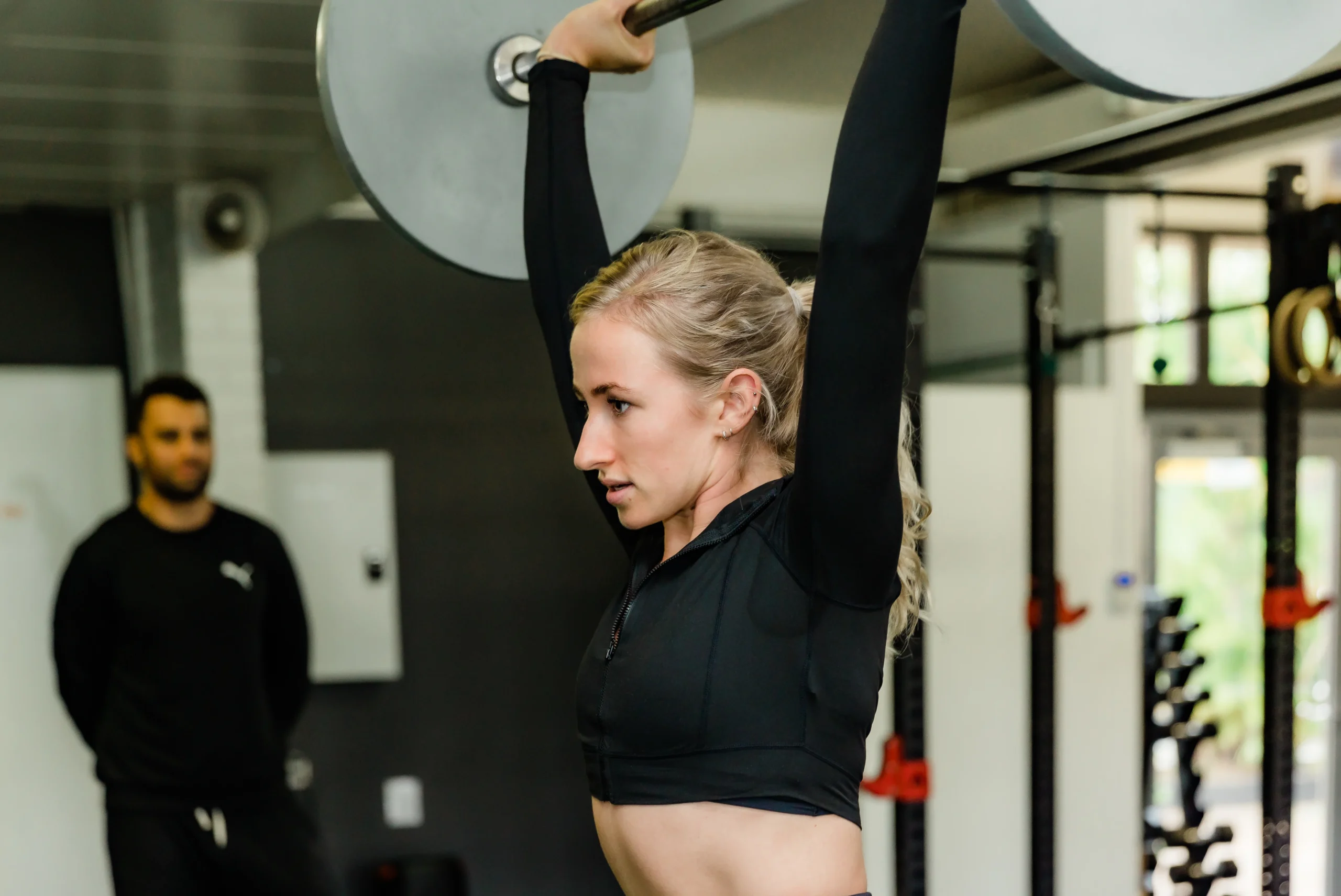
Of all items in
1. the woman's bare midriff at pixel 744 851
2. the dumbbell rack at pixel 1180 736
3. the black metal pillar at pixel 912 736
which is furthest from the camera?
the dumbbell rack at pixel 1180 736

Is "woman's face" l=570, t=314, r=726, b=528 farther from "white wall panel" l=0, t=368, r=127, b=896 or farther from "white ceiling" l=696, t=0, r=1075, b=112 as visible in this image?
"white wall panel" l=0, t=368, r=127, b=896

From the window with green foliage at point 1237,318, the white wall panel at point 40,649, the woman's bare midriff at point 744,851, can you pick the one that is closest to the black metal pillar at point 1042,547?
the window with green foliage at point 1237,318

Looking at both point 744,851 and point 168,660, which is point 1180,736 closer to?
point 168,660

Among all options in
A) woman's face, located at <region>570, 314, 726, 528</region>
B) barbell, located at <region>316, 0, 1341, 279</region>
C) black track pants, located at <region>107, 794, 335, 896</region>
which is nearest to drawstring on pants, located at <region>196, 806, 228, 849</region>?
black track pants, located at <region>107, 794, 335, 896</region>

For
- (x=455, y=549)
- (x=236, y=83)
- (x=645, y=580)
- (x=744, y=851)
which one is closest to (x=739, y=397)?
(x=645, y=580)

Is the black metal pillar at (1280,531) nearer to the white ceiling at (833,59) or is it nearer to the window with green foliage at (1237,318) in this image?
the white ceiling at (833,59)

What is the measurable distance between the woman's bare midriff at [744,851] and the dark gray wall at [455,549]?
3435 millimetres

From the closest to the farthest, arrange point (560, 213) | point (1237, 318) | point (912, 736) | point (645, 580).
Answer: point (645, 580) → point (560, 213) → point (912, 736) → point (1237, 318)

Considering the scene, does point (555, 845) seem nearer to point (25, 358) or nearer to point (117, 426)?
point (117, 426)

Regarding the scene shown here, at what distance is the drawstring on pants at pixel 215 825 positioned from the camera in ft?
9.43

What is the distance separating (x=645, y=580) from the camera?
3.46 ft

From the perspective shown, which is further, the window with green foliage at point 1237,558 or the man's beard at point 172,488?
the window with green foliage at point 1237,558

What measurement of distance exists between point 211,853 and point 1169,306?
160 inches

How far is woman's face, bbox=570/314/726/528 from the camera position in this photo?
97 cm
